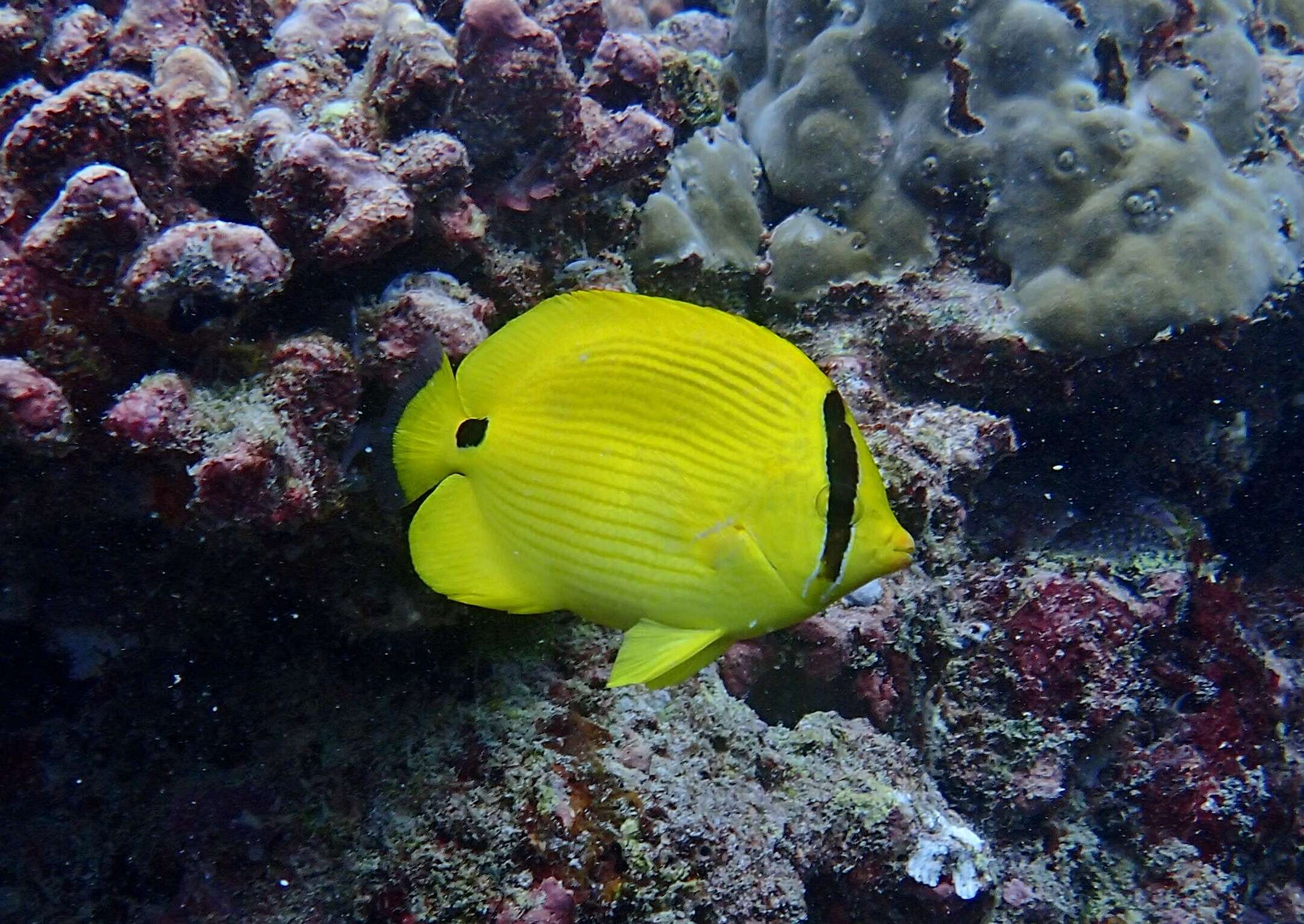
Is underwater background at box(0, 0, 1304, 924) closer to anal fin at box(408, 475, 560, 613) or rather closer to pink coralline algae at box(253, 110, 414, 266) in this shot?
pink coralline algae at box(253, 110, 414, 266)

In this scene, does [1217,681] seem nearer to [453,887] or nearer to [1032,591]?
[1032,591]

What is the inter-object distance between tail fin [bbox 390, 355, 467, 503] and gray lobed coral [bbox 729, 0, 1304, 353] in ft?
9.76

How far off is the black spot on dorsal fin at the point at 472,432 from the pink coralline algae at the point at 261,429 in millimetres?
717

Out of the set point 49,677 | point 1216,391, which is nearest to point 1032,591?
point 1216,391

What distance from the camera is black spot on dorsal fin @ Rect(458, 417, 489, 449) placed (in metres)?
1.87

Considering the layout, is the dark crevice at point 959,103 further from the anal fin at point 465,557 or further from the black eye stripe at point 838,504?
the anal fin at point 465,557

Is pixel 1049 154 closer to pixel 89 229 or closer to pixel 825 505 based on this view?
pixel 825 505

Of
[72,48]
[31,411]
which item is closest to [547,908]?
[31,411]

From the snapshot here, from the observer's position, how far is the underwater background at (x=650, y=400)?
93.0 inches

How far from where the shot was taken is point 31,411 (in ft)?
6.89

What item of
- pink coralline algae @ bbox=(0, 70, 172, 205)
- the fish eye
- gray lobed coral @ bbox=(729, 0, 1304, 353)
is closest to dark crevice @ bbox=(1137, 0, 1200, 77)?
gray lobed coral @ bbox=(729, 0, 1304, 353)

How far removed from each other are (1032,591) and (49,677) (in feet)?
16.0

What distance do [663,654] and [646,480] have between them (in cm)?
37

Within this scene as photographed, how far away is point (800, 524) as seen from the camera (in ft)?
5.19
